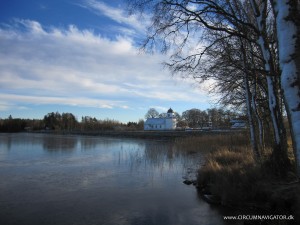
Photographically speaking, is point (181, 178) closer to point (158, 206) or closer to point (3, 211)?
point (158, 206)

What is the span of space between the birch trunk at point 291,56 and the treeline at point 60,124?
5078 inches

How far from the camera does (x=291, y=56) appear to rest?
5.59 meters

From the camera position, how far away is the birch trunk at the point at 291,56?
18.2ft

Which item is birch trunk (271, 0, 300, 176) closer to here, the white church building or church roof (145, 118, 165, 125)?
the white church building

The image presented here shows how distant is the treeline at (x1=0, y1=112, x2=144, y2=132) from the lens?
453 feet

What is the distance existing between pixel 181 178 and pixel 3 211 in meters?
9.08

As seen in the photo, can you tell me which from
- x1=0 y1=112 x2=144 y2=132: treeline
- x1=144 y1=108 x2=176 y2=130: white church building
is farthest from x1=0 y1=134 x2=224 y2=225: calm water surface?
x1=0 y1=112 x2=144 y2=132: treeline

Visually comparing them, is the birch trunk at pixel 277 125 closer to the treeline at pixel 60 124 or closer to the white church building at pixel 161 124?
the white church building at pixel 161 124

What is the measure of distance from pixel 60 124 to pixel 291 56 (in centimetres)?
14639

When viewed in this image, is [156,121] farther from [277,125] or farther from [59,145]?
[277,125]

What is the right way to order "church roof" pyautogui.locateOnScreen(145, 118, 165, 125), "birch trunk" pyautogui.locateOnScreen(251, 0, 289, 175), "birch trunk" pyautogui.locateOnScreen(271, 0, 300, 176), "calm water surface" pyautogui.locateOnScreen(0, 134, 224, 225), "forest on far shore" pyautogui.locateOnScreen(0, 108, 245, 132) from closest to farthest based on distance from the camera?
"birch trunk" pyautogui.locateOnScreen(271, 0, 300, 176) < "calm water surface" pyautogui.locateOnScreen(0, 134, 224, 225) < "birch trunk" pyautogui.locateOnScreen(251, 0, 289, 175) < "church roof" pyautogui.locateOnScreen(145, 118, 165, 125) < "forest on far shore" pyautogui.locateOnScreen(0, 108, 245, 132)

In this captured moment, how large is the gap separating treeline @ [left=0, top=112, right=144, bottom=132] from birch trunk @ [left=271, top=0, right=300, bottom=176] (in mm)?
128988

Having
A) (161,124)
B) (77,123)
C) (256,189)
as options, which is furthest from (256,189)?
(77,123)

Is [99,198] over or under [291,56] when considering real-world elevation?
under
